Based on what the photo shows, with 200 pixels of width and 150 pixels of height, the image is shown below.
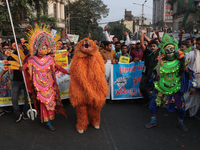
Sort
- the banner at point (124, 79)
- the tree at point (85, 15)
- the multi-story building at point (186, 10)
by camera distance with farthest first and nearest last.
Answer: the multi-story building at point (186, 10) < the tree at point (85, 15) < the banner at point (124, 79)

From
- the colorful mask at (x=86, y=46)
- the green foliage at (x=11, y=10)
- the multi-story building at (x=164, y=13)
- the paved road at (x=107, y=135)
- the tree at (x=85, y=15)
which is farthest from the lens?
the multi-story building at (x=164, y=13)

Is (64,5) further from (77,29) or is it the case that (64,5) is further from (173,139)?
(173,139)

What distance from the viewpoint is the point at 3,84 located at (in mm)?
4531

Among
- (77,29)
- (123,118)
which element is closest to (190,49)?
(123,118)

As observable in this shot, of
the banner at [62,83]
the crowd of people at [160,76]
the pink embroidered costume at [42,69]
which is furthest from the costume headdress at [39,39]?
the banner at [62,83]

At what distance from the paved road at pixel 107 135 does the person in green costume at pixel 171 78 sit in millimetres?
443

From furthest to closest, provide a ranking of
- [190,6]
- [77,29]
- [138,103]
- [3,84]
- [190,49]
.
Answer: [190,6]
[77,29]
[138,103]
[3,84]
[190,49]

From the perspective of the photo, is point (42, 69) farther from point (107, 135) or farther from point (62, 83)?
point (107, 135)

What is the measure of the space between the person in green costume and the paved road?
443 millimetres

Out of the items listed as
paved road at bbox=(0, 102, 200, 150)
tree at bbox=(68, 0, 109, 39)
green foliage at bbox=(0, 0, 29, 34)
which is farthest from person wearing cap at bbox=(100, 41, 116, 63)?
tree at bbox=(68, 0, 109, 39)

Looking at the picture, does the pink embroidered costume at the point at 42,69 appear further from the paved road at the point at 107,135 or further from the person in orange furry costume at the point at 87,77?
the person in orange furry costume at the point at 87,77

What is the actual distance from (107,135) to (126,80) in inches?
88.9

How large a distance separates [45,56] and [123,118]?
2297mm

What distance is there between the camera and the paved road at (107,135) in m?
3.06
